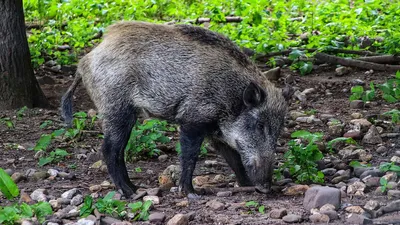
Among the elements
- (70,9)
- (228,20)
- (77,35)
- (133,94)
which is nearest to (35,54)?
(77,35)

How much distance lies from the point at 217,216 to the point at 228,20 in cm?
619

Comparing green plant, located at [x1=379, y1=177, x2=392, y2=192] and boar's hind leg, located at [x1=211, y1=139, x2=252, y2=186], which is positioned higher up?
green plant, located at [x1=379, y1=177, x2=392, y2=192]

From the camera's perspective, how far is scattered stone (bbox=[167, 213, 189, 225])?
4.31m

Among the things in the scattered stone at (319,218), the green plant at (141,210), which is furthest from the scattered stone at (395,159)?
the green plant at (141,210)

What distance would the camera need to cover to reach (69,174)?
5.75 metres

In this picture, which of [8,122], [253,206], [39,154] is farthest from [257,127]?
[8,122]

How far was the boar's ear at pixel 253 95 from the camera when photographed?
5.32 meters

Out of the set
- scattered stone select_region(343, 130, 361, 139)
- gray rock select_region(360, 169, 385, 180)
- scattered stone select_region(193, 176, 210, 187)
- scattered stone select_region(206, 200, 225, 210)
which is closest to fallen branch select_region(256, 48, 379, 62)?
scattered stone select_region(343, 130, 361, 139)

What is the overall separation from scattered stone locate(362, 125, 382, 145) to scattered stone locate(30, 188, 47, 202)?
108 inches

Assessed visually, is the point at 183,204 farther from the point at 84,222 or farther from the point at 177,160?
the point at 177,160

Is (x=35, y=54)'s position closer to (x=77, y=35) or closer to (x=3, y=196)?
(x=77, y=35)

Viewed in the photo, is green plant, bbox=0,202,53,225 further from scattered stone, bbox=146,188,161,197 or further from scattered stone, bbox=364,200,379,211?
scattered stone, bbox=364,200,379,211

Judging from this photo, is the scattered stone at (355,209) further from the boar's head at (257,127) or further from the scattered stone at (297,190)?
the boar's head at (257,127)

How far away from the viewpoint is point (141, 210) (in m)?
4.57
